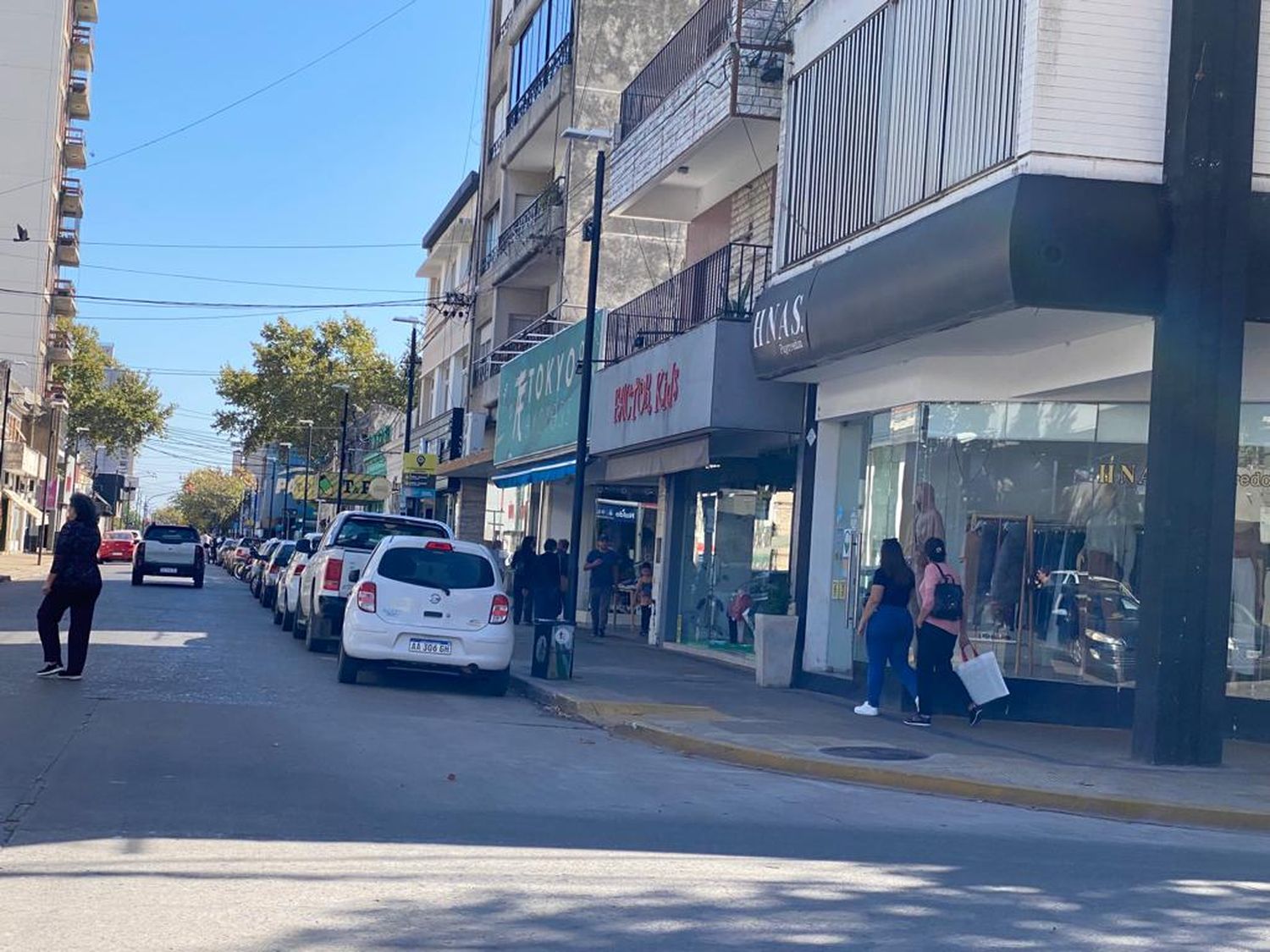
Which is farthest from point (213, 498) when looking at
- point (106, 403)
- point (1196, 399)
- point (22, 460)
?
point (1196, 399)

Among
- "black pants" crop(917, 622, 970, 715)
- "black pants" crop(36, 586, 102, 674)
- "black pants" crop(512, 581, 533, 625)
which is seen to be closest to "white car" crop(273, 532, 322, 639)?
"black pants" crop(512, 581, 533, 625)

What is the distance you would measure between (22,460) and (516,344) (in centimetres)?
4254

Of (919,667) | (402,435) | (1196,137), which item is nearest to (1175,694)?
(919,667)

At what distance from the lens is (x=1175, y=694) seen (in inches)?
512

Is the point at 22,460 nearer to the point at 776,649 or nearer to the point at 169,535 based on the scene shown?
the point at 169,535

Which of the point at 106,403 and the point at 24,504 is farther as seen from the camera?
the point at 106,403

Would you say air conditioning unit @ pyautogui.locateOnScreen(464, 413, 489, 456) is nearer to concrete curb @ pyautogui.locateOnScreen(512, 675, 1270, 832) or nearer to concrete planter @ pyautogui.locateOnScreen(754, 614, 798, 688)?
concrete planter @ pyautogui.locateOnScreen(754, 614, 798, 688)

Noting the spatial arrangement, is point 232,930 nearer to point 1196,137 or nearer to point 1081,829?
point 1081,829

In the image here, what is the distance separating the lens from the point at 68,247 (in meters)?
77.6

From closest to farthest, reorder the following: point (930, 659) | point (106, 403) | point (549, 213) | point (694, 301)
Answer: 1. point (930, 659)
2. point (694, 301)
3. point (549, 213)
4. point (106, 403)

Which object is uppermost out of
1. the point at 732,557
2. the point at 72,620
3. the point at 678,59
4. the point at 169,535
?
the point at 678,59

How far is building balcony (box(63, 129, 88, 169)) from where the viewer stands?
79.4m

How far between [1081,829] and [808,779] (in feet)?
7.87

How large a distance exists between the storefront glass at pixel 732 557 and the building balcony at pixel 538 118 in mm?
12961
